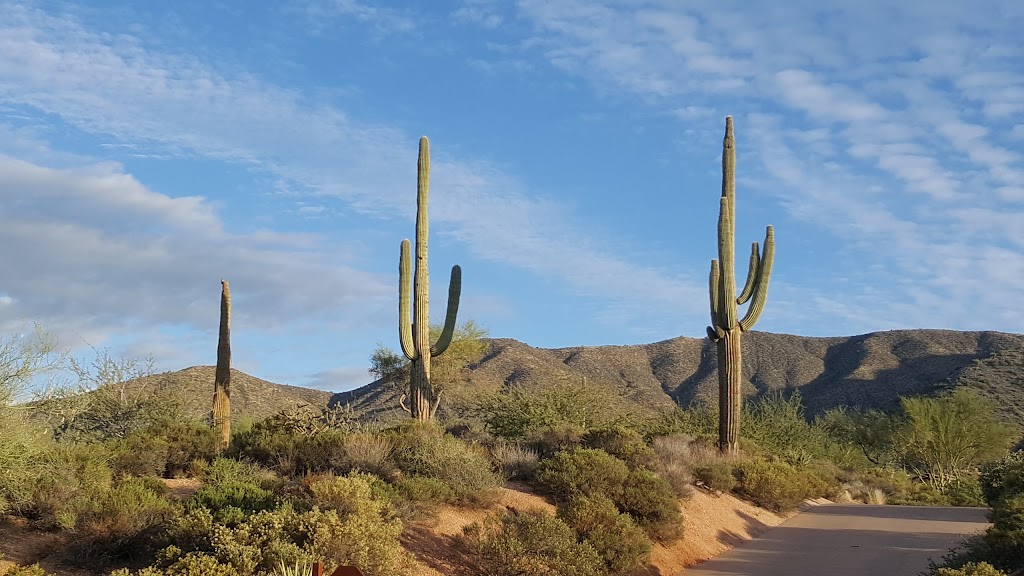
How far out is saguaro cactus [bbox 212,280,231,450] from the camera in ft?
65.5

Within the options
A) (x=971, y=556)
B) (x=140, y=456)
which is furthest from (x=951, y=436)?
(x=140, y=456)

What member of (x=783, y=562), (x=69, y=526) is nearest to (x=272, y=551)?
(x=69, y=526)

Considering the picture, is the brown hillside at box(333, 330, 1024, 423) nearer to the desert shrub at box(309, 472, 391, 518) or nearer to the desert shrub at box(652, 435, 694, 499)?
the desert shrub at box(652, 435, 694, 499)

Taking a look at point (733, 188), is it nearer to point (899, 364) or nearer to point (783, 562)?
point (783, 562)

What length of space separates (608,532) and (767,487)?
27.5 feet

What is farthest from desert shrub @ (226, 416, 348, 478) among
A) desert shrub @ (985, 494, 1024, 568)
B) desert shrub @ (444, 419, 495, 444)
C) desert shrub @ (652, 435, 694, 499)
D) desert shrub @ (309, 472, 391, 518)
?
desert shrub @ (985, 494, 1024, 568)

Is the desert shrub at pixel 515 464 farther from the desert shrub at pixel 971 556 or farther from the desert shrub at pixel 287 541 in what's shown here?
the desert shrub at pixel 971 556

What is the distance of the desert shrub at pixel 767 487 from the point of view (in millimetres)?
19797

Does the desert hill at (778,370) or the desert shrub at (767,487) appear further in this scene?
the desert hill at (778,370)

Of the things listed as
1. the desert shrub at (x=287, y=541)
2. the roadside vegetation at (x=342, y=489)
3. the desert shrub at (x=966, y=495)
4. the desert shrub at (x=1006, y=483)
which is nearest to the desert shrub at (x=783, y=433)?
the roadside vegetation at (x=342, y=489)

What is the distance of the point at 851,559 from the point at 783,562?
1.06m

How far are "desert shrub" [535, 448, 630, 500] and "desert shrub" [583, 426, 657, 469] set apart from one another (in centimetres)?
174

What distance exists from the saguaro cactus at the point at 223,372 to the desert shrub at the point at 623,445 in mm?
7956

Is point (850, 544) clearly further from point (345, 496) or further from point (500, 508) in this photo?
point (345, 496)
